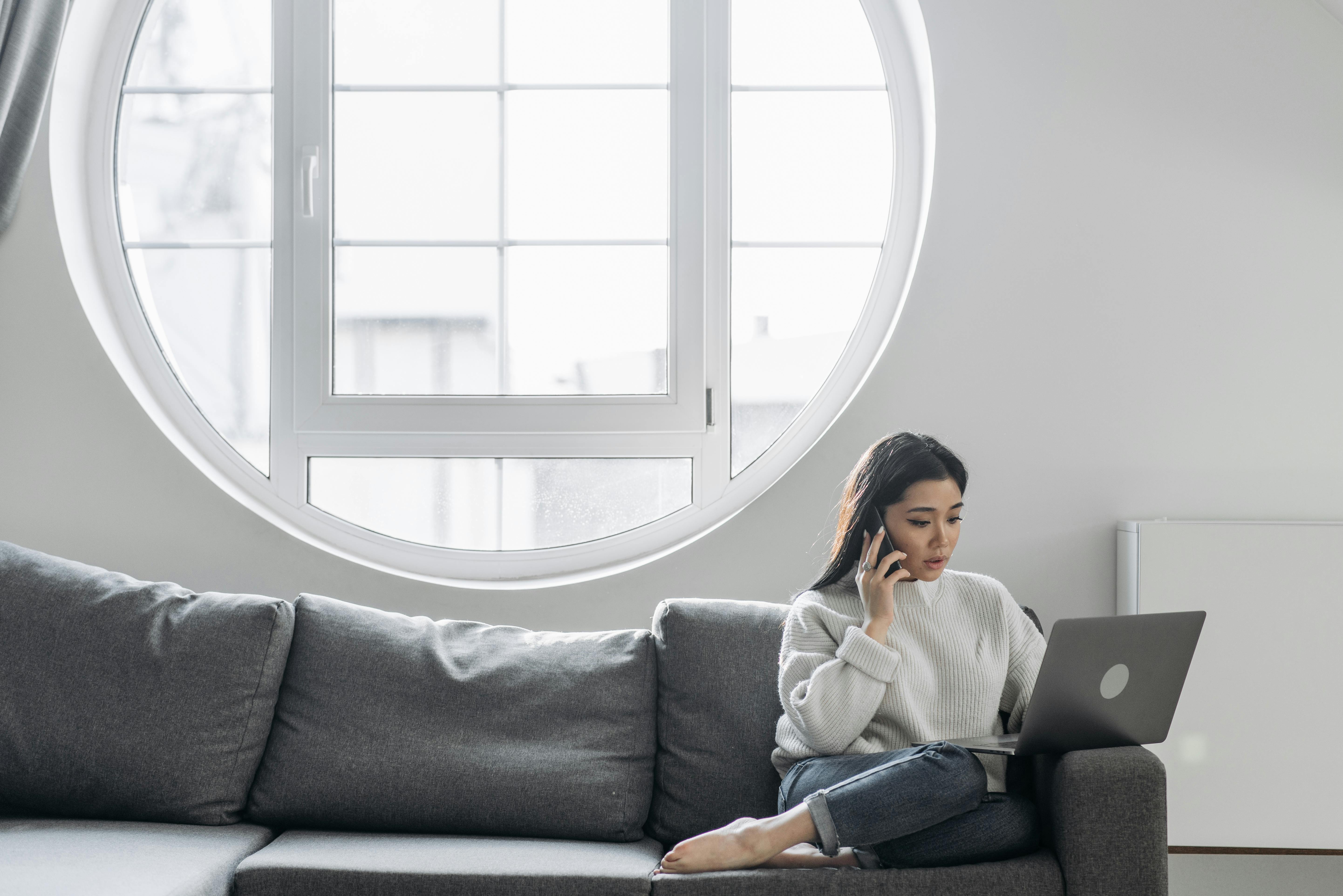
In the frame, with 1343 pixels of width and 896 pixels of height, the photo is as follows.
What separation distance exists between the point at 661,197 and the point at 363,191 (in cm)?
80

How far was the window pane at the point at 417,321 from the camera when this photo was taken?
265cm

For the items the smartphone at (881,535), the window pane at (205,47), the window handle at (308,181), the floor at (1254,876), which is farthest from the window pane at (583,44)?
the floor at (1254,876)

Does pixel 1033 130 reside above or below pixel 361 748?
above

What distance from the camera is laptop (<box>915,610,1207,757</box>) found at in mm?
1564

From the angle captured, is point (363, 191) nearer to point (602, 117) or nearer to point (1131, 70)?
point (602, 117)

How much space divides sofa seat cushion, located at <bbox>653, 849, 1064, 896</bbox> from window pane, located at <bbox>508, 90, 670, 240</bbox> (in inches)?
65.0

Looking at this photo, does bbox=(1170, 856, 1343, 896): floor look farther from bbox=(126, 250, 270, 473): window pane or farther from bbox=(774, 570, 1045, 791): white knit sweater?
bbox=(126, 250, 270, 473): window pane

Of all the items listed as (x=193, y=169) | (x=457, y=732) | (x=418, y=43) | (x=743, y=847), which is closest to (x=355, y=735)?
(x=457, y=732)

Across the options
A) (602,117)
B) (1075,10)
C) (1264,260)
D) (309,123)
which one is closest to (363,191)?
(309,123)

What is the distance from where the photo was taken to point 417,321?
267cm

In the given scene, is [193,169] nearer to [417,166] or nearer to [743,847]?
[417,166]

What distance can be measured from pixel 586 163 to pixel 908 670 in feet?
5.17

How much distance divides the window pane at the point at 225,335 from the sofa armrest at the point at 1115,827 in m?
2.16

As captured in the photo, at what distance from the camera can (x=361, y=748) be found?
195 centimetres
